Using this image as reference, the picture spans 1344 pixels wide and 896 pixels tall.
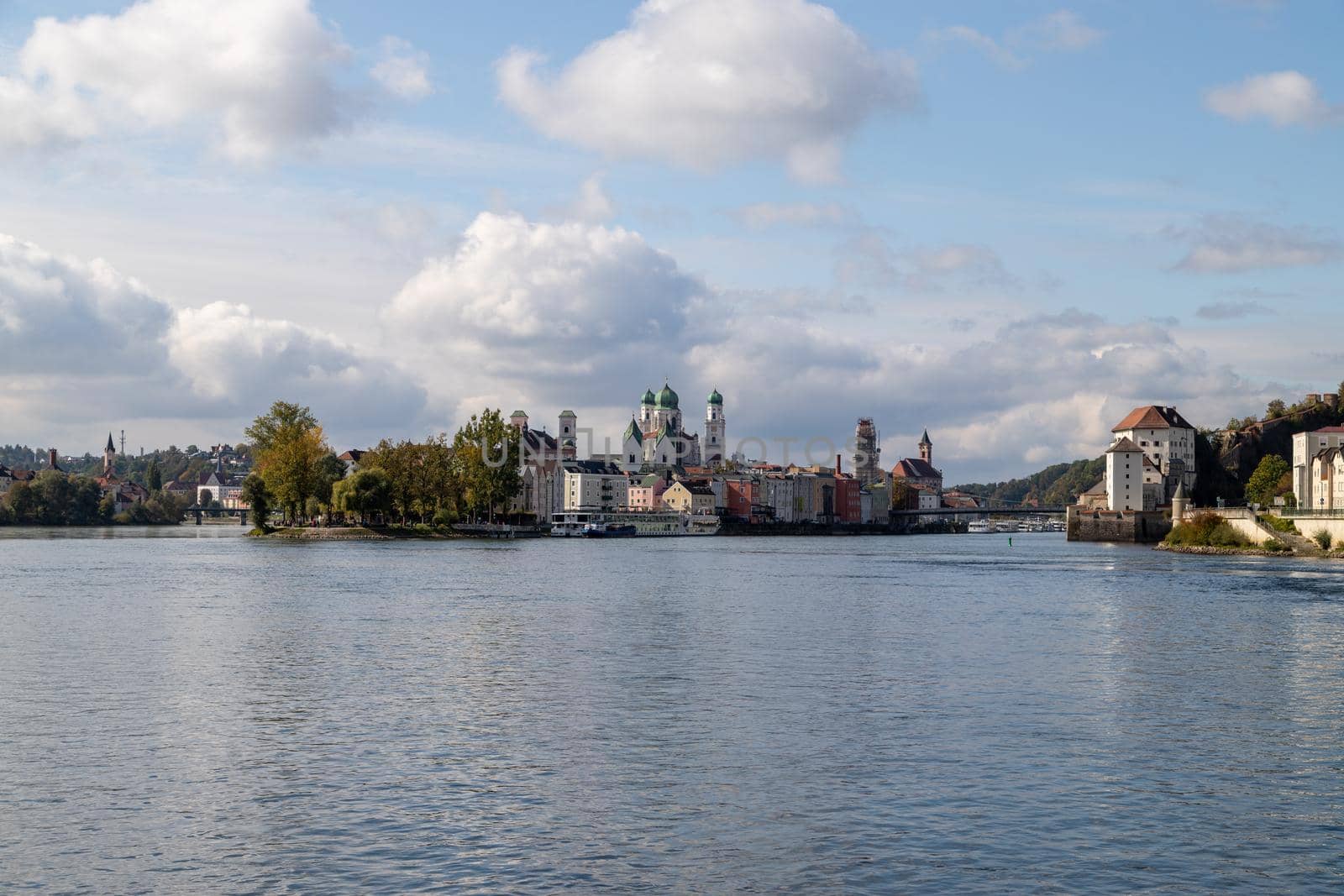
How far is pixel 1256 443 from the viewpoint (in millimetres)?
161875

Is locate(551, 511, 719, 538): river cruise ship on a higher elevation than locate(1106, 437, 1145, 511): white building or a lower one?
lower

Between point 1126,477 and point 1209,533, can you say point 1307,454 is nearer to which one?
point 1126,477

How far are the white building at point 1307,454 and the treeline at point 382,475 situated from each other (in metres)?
80.3

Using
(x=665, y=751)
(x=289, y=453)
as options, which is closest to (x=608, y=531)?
(x=289, y=453)

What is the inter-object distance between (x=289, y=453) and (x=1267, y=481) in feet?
327

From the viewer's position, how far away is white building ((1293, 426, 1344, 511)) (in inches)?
5177

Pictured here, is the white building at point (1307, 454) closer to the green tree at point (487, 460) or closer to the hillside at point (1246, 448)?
the hillside at point (1246, 448)

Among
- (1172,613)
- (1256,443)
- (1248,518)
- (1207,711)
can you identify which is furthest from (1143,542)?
(1207,711)

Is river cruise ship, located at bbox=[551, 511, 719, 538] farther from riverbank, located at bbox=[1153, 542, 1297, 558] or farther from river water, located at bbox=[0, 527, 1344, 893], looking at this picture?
river water, located at bbox=[0, 527, 1344, 893]

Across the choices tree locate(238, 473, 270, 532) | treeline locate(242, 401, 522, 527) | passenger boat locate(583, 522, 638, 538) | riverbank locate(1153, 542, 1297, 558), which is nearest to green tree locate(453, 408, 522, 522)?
treeline locate(242, 401, 522, 527)

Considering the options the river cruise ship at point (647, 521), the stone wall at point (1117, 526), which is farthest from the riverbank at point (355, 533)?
the stone wall at point (1117, 526)

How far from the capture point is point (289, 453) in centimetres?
12025

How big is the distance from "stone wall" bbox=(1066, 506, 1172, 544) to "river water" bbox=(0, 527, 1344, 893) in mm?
104063

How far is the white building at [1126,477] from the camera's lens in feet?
500
